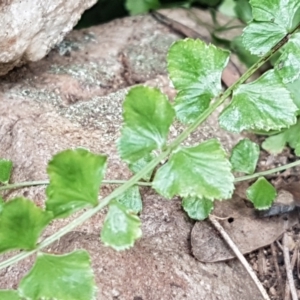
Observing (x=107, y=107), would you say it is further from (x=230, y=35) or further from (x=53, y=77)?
(x=230, y=35)

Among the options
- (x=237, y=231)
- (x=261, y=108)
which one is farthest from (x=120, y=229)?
(x=237, y=231)

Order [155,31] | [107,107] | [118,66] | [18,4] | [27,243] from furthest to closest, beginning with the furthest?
1. [155,31]
2. [118,66]
3. [107,107]
4. [18,4]
5. [27,243]

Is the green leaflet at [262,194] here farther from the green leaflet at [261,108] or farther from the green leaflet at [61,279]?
the green leaflet at [61,279]

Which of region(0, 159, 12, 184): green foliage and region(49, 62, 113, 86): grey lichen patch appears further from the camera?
region(49, 62, 113, 86): grey lichen patch

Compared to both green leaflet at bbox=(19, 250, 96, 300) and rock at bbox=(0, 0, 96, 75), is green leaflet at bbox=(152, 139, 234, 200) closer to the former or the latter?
green leaflet at bbox=(19, 250, 96, 300)

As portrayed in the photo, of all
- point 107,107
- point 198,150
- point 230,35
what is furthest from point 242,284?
point 230,35

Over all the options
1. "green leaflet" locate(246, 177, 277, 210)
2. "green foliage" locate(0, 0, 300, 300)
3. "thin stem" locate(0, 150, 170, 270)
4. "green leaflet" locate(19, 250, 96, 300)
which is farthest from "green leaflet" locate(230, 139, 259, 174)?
"green leaflet" locate(19, 250, 96, 300)

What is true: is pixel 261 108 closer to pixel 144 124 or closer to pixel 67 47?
pixel 144 124

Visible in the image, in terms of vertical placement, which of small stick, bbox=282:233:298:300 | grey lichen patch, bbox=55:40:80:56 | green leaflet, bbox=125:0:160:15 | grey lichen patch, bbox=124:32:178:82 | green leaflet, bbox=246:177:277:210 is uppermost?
grey lichen patch, bbox=55:40:80:56
